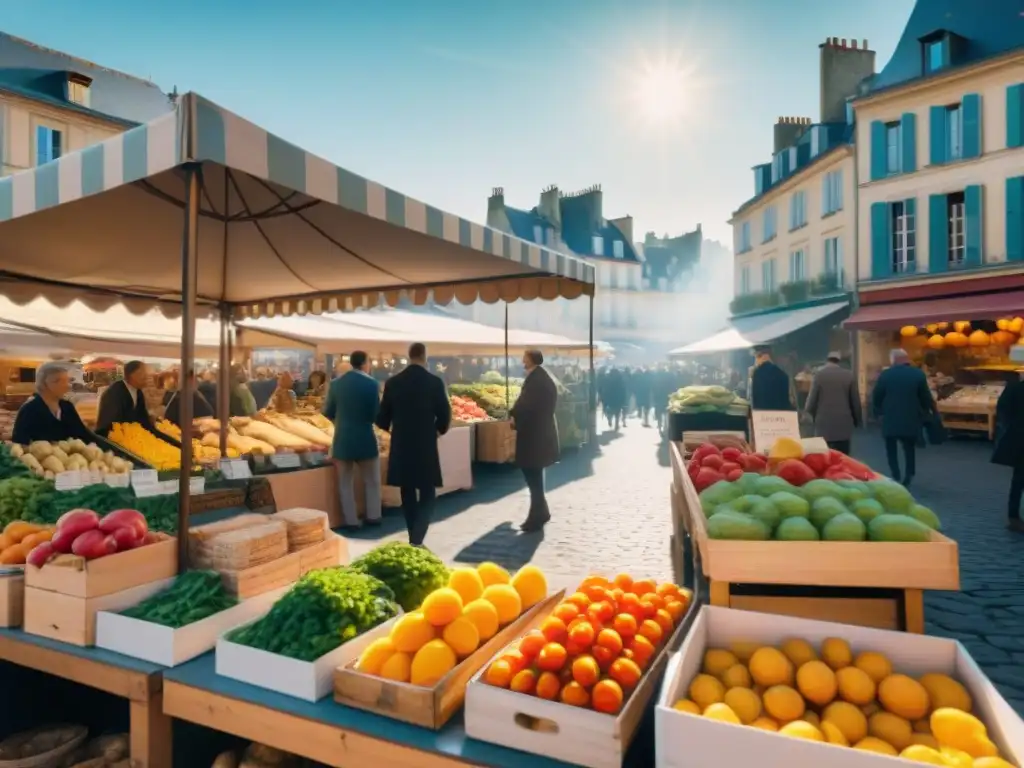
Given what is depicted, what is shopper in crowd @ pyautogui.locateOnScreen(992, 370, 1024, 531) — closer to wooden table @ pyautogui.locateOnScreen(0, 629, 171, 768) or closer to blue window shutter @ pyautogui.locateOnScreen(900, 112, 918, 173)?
wooden table @ pyautogui.locateOnScreen(0, 629, 171, 768)

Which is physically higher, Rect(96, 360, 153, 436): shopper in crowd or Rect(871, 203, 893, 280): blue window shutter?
Rect(871, 203, 893, 280): blue window shutter

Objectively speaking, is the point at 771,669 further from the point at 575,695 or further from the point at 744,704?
the point at 575,695

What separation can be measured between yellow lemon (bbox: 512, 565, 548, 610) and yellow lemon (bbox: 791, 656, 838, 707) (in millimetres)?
969

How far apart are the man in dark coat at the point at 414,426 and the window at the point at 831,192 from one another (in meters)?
19.4

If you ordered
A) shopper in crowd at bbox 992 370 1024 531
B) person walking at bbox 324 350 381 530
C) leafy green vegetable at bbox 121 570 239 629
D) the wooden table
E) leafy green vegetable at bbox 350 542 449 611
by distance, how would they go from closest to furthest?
the wooden table < leafy green vegetable at bbox 121 570 239 629 < leafy green vegetable at bbox 350 542 449 611 < shopper in crowd at bbox 992 370 1024 531 < person walking at bbox 324 350 381 530

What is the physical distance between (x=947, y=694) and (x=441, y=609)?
1.42m

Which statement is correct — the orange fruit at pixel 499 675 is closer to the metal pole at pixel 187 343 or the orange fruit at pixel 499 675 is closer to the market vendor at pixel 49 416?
the metal pole at pixel 187 343

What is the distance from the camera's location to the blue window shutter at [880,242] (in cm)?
1859

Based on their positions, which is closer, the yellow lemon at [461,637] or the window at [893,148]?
the yellow lemon at [461,637]

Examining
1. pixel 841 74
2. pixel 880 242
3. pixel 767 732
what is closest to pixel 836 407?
pixel 767 732

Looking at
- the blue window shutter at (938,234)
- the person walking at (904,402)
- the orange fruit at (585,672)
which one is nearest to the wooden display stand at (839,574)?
the orange fruit at (585,672)

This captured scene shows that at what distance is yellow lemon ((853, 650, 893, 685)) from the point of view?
184 cm

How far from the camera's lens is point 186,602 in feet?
7.73

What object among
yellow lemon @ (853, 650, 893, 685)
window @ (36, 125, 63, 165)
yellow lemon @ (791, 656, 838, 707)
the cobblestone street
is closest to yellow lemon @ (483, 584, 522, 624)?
the cobblestone street
